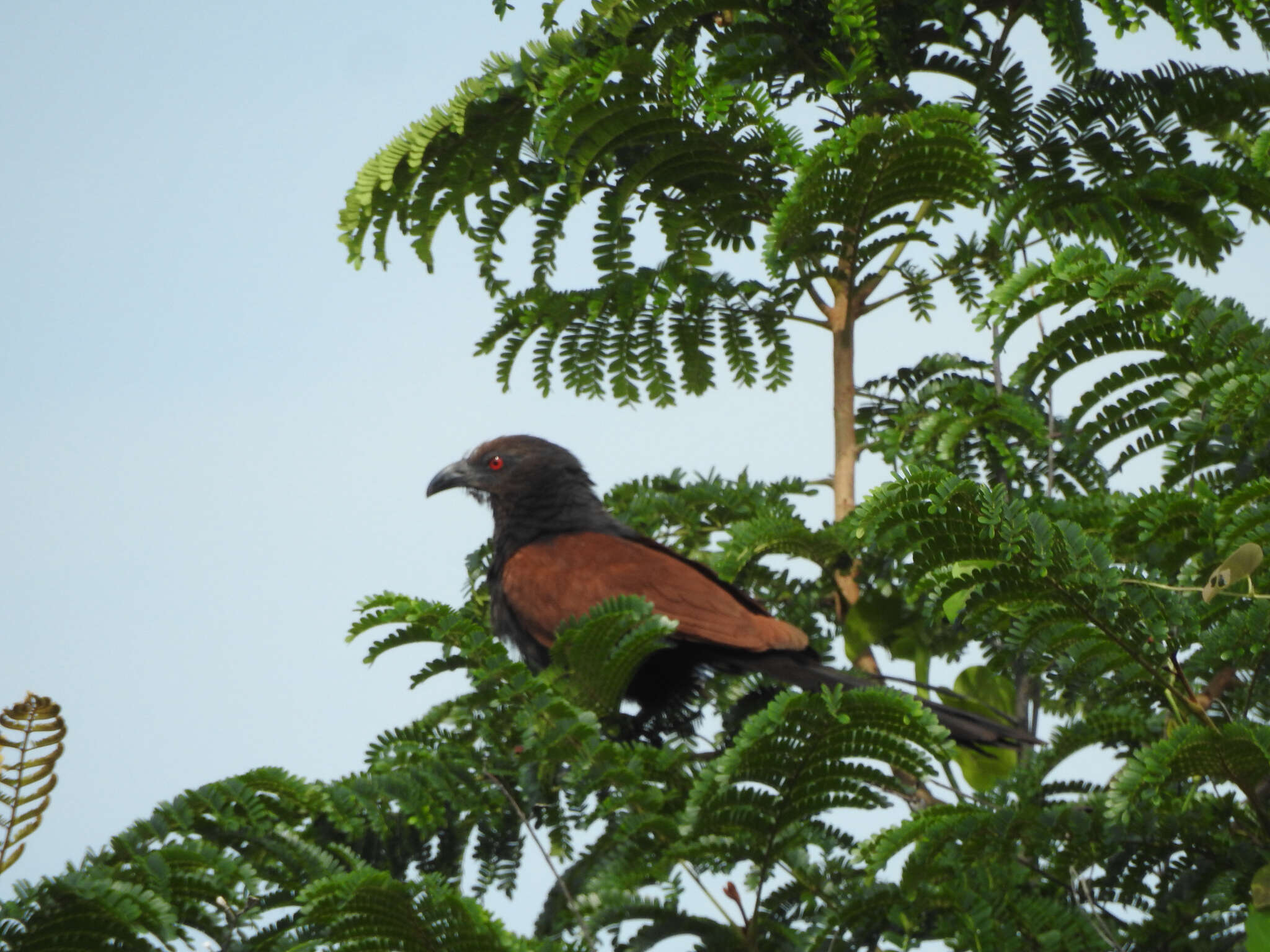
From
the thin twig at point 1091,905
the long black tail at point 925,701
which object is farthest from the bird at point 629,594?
the thin twig at point 1091,905

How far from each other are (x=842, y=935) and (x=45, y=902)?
4.21ft

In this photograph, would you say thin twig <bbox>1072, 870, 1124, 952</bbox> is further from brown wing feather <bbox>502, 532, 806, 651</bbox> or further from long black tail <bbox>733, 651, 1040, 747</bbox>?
brown wing feather <bbox>502, 532, 806, 651</bbox>

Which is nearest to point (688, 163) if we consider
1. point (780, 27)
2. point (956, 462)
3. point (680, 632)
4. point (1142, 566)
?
→ point (780, 27)

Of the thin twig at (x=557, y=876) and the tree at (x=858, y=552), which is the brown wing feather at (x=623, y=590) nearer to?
the tree at (x=858, y=552)

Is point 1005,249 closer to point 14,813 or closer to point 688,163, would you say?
point 688,163

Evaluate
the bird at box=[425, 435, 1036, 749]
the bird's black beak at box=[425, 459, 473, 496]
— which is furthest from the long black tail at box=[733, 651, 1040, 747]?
the bird's black beak at box=[425, 459, 473, 496]

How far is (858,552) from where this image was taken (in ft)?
10.7

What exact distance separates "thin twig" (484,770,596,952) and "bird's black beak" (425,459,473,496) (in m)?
2.37

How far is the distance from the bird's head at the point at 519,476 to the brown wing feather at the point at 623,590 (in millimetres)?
390

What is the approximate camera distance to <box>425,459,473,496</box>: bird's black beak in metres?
4.82

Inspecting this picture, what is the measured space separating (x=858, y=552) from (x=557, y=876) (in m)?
1.33

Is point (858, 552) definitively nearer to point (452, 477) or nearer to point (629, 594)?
point (629, 594)

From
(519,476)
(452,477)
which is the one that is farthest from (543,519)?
(452,477)

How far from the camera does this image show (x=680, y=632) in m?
3.54
